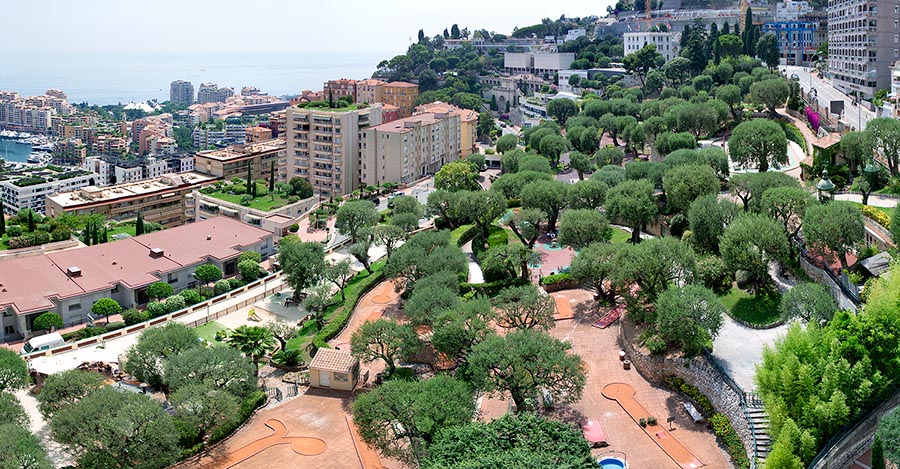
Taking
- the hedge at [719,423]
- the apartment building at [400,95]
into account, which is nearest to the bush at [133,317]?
the hedge at [719,423]

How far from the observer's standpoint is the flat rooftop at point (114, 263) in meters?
47.1

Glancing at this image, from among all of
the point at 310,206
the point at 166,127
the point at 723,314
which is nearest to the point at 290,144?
the point at 310,206

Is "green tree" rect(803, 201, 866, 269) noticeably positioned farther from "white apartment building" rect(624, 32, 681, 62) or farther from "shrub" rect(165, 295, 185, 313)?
"white apartment building" rect(624, 32, 681, 62)

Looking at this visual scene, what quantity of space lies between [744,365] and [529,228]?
18887 mm

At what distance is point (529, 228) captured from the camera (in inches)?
1827

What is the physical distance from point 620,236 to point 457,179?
21509mm

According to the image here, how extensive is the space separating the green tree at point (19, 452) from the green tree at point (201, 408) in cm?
454

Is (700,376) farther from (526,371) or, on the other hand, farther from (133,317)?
(133,317)

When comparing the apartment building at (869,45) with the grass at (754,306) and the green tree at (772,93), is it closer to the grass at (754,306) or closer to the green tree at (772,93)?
the green tree at (772,93)

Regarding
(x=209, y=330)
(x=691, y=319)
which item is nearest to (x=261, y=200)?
(x=209, y=330)

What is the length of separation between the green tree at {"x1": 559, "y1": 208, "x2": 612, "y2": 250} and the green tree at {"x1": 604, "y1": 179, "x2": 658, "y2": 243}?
7.09 feet

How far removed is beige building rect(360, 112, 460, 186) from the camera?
80812 millimetres

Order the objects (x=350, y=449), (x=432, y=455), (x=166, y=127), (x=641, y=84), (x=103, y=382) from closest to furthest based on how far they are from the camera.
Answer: (x=432, y=455) → (x=350, y=449) → (x=103, y=382) → (x=641, y=84) → (x=166, y=127)

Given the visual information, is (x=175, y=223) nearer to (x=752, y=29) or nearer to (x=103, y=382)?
(x=103, y=382)
